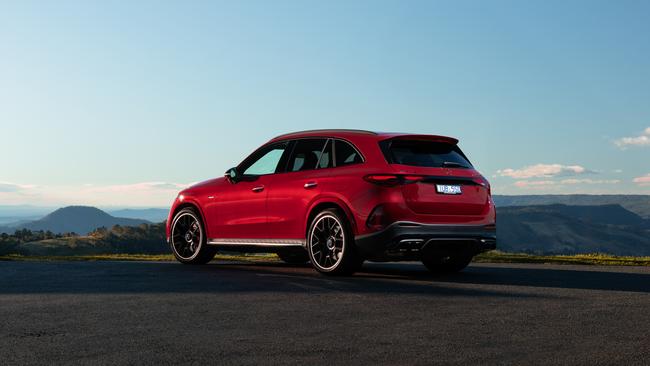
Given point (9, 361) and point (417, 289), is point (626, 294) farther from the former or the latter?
point (9, 361)

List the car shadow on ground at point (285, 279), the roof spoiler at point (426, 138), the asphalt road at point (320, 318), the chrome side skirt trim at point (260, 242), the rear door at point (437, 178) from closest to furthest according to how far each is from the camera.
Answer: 1. the asphalt road at point (320, 318)
2. the car shadow on ground at point (285, 279)
3. the rear door at point (437, 178)
4. the roof spoiler at point (426, 138)
5. the chrome side skirt trim at point (260, 242)

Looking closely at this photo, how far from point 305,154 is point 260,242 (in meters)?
1.47

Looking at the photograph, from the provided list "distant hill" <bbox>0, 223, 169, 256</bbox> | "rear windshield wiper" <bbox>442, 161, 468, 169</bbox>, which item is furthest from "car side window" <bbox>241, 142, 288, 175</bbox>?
"distant hill" <bbox>0, 223, 169, 256</bbox>

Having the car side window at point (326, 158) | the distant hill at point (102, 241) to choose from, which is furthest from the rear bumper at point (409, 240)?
the distant hill at point (102, 241)

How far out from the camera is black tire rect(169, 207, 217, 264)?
12.9 m

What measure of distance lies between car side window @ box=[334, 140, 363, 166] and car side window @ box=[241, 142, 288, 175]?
1.20 metres

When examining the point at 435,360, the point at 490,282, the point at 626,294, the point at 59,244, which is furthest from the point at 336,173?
the point at 59,244

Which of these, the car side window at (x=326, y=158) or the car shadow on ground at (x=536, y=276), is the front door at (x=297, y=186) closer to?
the car side window at (x=326, y=158)

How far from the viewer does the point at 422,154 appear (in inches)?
414

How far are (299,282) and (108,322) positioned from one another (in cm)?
339

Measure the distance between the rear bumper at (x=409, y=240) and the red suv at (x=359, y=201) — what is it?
12 millimetres

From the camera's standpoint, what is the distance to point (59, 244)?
88.0 meters

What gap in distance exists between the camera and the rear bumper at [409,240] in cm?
998

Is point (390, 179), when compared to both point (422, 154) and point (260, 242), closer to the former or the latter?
point (422, 154)
